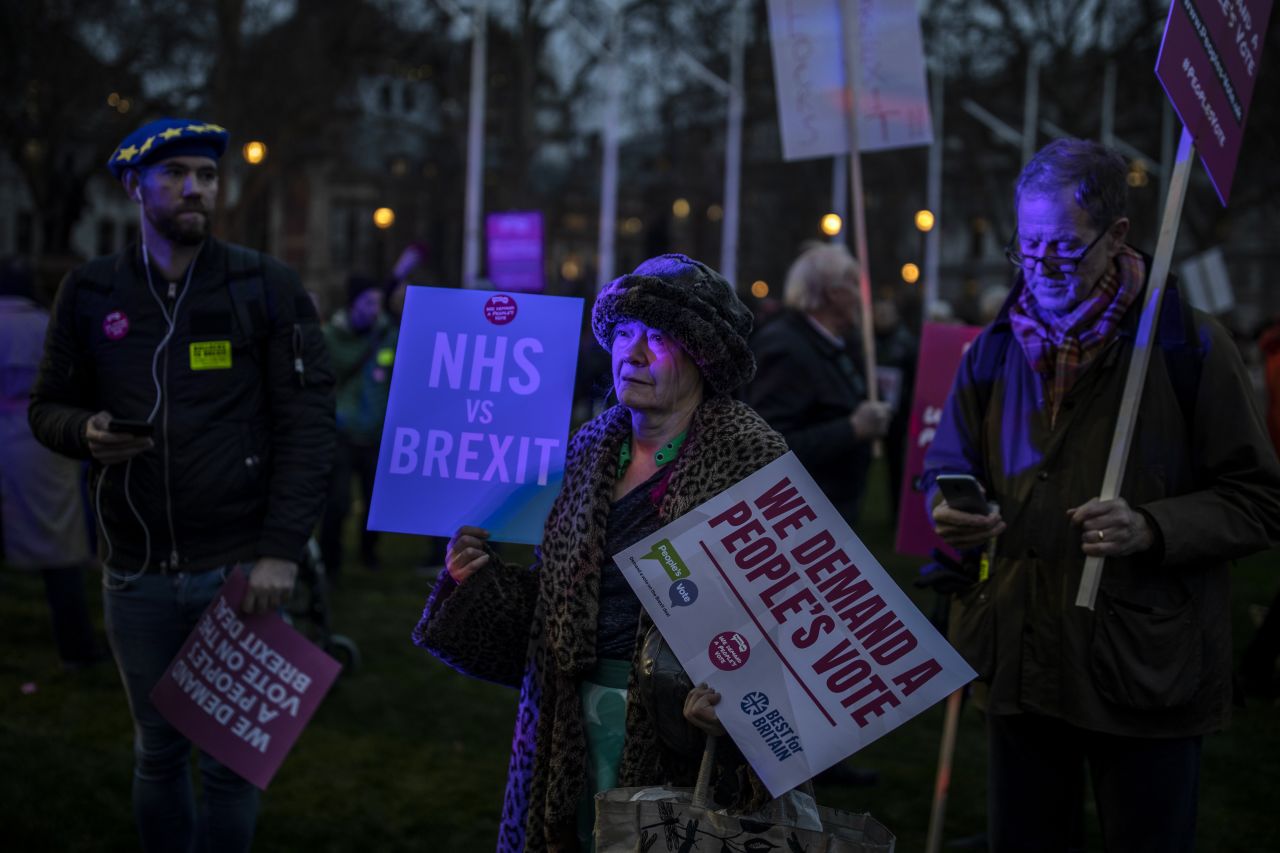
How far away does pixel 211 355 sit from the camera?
3.65m

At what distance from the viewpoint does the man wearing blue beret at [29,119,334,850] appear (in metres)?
3.63

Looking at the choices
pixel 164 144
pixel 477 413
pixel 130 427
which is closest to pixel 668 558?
pixel 477 413

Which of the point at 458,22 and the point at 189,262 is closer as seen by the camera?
the point at 189,262

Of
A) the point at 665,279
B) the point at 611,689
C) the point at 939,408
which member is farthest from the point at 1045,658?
the point at 939,408

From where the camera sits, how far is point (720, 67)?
33844mm

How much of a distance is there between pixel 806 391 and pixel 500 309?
2.50 meters

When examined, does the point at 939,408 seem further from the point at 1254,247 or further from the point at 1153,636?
the point at 1254,247

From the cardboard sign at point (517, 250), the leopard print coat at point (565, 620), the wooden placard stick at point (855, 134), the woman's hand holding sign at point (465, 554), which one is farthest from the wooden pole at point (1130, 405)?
the cardboard sign at point (517, 250)

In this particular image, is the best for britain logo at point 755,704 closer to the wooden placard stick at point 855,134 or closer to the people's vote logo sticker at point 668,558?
the people's vote logo sticker at point 668,558

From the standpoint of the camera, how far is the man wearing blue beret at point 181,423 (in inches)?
143

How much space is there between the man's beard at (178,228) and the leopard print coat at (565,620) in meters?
1.27

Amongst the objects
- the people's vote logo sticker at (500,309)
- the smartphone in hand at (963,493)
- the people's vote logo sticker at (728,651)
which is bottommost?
the people's vote logo sticker at (728,651)

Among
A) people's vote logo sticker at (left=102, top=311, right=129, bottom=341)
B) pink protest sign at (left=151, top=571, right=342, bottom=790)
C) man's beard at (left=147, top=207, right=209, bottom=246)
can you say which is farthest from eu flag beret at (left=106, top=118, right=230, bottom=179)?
pink protest sign at (left=151, top=571, right=342, bottom=790)

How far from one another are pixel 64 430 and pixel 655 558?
1.90 m
